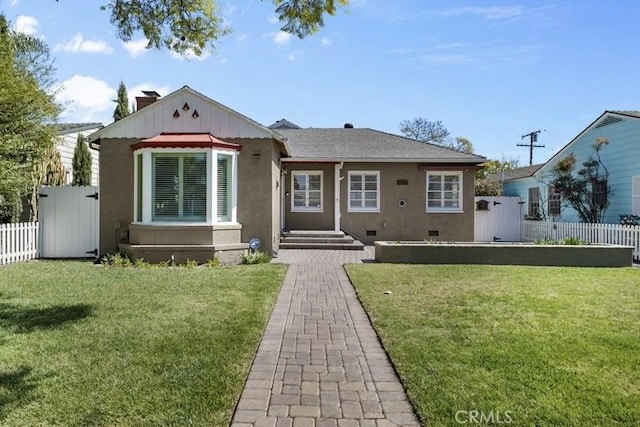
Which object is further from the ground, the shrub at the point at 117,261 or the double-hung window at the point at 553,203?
the double-hung window at the point at 553,203

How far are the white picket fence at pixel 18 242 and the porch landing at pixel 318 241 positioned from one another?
24.4 ft

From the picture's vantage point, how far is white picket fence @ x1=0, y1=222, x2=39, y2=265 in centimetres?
1119

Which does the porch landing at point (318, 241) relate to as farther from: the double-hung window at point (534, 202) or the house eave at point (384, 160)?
the double-hung window at point (534, 202)

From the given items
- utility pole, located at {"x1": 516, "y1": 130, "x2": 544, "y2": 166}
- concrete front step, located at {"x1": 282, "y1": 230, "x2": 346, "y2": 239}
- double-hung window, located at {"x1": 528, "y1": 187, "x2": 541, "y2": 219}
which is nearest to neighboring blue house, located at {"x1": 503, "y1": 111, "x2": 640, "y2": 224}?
double-hung window, located at {"x1": 528, "y1": 187, "x2": 541, "y2": 219}

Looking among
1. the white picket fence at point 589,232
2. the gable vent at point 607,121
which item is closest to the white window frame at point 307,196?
the white picket fence at point 589,232

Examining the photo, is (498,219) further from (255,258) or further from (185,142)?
(185,142)

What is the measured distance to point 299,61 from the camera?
11617mm

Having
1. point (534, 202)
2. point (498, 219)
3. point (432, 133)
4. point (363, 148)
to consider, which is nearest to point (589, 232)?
point (498, 219)

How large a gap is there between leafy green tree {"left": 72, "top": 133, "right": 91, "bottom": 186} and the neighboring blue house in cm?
2067

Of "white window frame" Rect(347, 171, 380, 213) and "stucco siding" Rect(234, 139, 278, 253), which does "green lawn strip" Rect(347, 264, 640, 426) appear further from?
"white window frame" Rect(347, 171, 380, 213)

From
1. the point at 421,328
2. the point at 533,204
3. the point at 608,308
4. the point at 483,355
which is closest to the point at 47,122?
the point at 421,328

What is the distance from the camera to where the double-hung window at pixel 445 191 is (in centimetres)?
1722

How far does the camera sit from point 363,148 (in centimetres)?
1783

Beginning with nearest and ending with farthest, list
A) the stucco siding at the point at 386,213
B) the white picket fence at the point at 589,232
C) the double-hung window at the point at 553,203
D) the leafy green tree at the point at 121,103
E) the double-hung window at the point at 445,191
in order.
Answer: the white picket fence at the point at 589,232
the stucco siding at the point at 386,213
the double-hung window at the point at 445,191
the double-hung window at the point at 553,203
the leafy green tree at the point at 121,103
